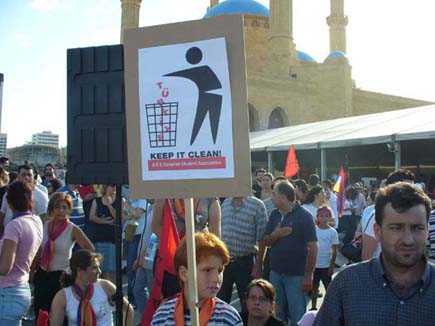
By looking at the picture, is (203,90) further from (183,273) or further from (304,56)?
(304,56)

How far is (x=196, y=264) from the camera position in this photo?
2.38m

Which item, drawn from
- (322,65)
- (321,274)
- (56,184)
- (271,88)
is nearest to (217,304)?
(321,274)

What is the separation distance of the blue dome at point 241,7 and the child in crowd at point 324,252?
42732 millimetres

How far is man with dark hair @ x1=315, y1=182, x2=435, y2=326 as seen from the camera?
1730 mm

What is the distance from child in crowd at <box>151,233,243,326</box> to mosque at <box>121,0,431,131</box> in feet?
111

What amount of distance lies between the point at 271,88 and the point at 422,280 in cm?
3616

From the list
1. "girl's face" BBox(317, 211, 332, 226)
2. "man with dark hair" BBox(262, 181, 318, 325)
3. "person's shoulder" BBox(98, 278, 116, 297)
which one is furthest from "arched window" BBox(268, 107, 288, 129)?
"person's shoulder" BBox(98, 278, 116, 297)

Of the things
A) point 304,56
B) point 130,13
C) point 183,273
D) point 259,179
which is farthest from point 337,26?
point 183,273

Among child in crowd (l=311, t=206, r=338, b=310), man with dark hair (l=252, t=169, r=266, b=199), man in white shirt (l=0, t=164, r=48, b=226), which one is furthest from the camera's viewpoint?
man with dark hair (l=252, t=169, r=266, b=199)

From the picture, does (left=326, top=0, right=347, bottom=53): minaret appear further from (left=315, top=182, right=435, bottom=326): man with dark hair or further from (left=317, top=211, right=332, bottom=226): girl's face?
(left=315, top=182, right=435, bottom=326): man with dark hair

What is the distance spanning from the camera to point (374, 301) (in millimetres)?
1766

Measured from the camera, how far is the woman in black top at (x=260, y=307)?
Answer: 347 cm

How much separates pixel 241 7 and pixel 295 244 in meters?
46.8

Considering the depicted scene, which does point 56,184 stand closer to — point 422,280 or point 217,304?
point 217,304
